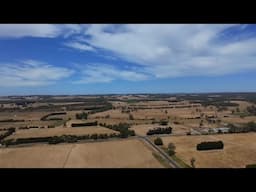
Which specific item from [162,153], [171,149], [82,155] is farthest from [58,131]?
[171,149]

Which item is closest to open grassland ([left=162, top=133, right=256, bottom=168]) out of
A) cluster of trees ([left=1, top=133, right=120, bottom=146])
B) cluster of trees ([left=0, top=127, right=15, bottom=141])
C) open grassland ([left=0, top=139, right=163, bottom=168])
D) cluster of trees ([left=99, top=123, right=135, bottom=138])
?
open grassland ([left=0, top=139, right=163, bottom=168])

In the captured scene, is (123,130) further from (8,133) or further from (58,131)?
(8,133)

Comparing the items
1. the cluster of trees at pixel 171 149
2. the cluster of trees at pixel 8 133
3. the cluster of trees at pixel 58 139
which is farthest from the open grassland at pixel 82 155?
the cluster of trees at pixel 8 133
